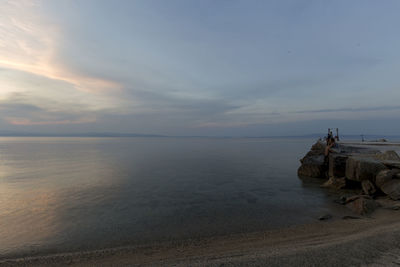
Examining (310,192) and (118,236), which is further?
(310,192)

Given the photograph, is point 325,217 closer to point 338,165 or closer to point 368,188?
point 368,188

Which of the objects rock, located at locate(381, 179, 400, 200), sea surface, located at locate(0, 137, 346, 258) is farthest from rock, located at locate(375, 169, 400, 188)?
sea surface, located at locate(0, 137, 346, 258)

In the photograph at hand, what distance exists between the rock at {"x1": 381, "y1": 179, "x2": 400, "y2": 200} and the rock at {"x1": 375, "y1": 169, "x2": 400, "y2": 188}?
0.25 meters

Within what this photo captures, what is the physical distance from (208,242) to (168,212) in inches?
164

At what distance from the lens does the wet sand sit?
551 cm

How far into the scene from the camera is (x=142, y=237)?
890cm

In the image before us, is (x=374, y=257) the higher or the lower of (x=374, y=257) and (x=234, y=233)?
the higher

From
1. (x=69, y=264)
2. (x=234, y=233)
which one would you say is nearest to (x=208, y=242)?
(x=234, y=233)

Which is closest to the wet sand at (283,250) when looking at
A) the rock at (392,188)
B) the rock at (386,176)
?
the rock at (392,188)

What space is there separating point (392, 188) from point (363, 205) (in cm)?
357

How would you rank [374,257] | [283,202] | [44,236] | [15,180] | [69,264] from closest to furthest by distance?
[374,257] → [69,264] → [44,236] → [283,202] → [15,180]

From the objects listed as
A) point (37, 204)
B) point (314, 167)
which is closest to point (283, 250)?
point (37, 204)

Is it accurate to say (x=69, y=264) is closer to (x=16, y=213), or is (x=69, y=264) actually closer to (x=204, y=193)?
(x=16, y=213)

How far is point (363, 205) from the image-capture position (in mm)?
11031
